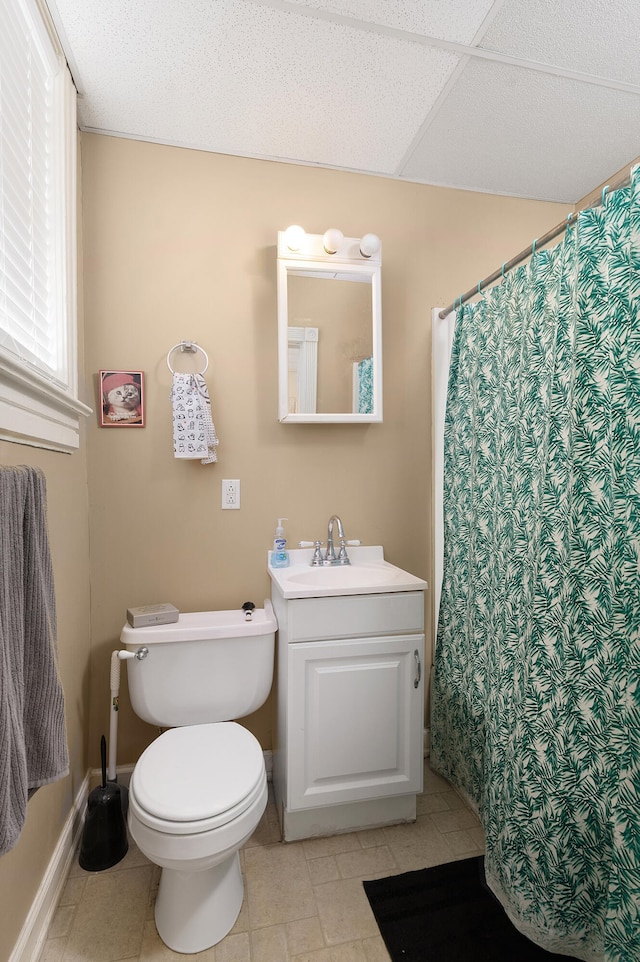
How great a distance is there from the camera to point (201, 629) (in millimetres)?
1629

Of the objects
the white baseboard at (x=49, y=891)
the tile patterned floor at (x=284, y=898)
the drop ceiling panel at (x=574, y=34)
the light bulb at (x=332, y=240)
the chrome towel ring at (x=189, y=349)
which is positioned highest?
the drop ceiling panel at (x=574, y=34)

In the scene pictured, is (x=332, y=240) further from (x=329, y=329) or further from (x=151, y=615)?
(x=151, y=615)

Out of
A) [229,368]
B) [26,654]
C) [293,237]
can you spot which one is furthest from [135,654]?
[293,237]

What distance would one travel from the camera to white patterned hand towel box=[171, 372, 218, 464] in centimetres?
175

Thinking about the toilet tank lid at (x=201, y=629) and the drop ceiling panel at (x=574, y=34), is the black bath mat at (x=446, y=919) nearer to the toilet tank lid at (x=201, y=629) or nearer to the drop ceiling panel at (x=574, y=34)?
the toilet tank lid at (x=201, y=629)

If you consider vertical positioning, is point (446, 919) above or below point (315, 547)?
below

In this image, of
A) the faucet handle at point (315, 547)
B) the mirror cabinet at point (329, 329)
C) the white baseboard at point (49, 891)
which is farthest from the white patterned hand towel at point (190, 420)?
the white baseboard at point (49, 891)

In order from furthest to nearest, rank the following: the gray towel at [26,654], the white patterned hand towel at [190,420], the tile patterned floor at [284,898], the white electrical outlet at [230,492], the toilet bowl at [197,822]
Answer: the white electrical outlet at [230,492]
the white patterned hand towel at [190,420]
the tile patterned floor at [284,898]
the toilet bowl at [197,822]
the gray towel at [26,654]

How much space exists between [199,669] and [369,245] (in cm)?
172

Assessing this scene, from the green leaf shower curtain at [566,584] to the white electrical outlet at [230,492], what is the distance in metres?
0.95

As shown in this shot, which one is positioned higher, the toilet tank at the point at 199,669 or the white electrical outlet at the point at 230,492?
the white electrical outlet at the point at 230,492

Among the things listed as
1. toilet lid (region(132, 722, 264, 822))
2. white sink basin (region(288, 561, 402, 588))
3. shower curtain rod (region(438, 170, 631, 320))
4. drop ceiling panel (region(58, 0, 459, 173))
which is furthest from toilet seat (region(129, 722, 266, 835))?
drop ceiling panel (region(58, 0, 459, 173))

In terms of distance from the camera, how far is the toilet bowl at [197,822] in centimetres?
116

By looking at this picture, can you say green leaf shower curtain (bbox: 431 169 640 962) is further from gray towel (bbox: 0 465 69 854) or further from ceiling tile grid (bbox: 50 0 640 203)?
gray towel (bbox: 0 465 69 854)
